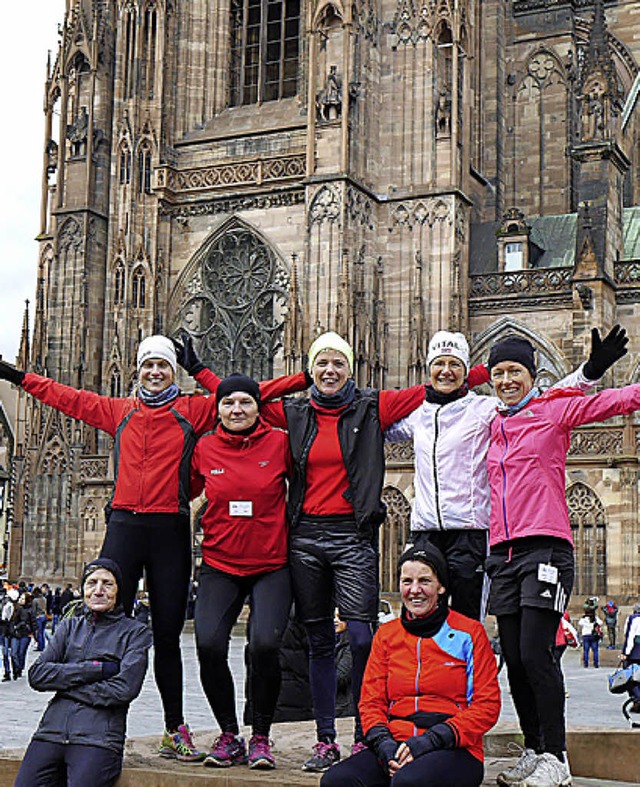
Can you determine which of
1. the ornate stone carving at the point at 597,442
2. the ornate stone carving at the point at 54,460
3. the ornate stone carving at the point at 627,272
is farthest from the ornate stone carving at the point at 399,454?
the ornate stone carving at the point at 54,460

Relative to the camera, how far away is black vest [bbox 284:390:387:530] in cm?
558

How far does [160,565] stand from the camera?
5.75 metres

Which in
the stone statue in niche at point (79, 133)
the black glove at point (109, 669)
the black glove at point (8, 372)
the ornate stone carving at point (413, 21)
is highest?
the ornate stone carving at point (413, 21)

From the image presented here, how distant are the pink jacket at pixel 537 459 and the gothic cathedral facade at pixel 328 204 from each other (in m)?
19.5

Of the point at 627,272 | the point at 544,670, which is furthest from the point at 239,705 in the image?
the point at 627,272

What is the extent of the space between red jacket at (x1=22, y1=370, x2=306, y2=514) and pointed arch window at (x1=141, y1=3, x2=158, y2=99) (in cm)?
2685

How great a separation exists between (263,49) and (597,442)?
A: 46.0 ft

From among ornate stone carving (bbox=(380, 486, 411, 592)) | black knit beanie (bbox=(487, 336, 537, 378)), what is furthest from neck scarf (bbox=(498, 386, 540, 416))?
ornate stone carving (bbox=(380, 486, 411, 592))

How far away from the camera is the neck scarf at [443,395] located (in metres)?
5.69

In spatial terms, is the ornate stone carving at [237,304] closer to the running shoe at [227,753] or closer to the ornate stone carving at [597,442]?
the ornate stone carving at [597,442]

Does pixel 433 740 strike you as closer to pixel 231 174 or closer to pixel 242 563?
pixel 242 563

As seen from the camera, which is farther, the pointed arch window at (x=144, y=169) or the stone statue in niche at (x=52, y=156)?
the stone statue in niche at (x=52, y=156)

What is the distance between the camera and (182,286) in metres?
31.6

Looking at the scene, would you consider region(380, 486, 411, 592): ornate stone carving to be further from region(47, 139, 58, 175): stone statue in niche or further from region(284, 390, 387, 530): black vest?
region(284, 390, 387, 530): black vest
